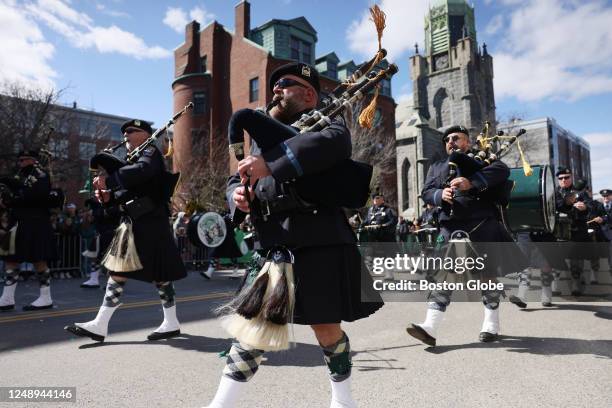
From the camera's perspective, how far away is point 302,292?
2324 mm

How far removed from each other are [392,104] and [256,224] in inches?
1294

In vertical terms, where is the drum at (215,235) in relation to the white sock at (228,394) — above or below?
above

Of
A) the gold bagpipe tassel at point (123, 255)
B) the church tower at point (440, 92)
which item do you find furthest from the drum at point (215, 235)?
the church tower at point (440, 92)

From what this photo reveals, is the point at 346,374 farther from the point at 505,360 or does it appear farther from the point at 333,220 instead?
the point at 505,360

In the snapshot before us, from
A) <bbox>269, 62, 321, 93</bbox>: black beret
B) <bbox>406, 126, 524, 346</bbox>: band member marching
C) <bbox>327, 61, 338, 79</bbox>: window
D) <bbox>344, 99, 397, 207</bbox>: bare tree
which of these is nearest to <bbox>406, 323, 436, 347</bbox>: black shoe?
<bbox>406, 126, 524, 346</bbox>: band member marching

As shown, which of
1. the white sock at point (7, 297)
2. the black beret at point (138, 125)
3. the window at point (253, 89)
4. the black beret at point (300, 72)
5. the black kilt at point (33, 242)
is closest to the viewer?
the black beret at point (300, 72)

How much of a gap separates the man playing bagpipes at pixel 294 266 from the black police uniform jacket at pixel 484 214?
8.44ft

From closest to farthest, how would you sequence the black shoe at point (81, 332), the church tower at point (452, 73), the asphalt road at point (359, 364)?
1. the asphalt road at point (359, 364)
2. the black shoe at point (81, 332)
3. the church tower at point (452, 73)

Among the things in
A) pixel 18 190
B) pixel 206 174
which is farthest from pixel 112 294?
pixel 206 174

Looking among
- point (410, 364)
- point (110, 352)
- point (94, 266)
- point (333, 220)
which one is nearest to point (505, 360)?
point (410, 364)

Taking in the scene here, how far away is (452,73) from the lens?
55.0 metres

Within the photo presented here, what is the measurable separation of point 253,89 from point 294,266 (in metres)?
27.6

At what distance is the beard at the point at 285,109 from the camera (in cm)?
260

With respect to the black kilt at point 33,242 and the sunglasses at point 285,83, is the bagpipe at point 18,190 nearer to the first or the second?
the black kilt at point 33,242
